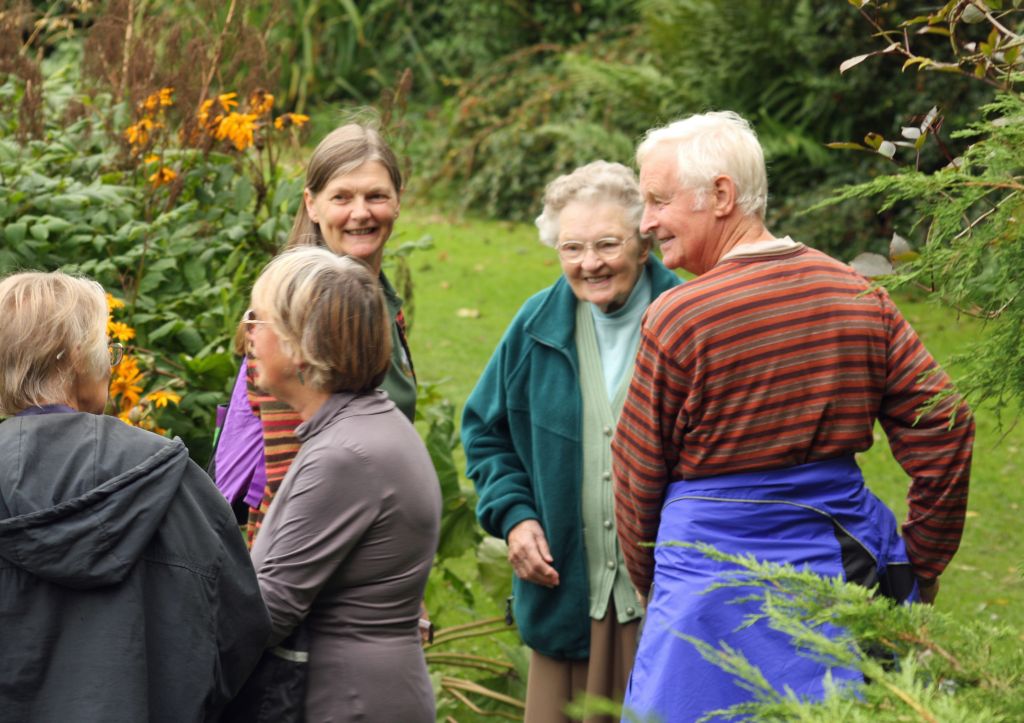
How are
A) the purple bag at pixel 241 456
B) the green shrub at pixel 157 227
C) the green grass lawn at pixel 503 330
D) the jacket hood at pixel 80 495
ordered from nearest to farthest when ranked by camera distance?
the jacket hood at pixel 80 495, the purple bag at pixel 241 456, the green shrub at pixel 157 227, the green grass lawn at pixel 503 330

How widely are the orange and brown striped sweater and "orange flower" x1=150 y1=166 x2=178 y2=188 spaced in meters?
2.26

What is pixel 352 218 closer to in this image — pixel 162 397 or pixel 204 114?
pixel 162 397

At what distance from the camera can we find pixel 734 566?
8.81ft

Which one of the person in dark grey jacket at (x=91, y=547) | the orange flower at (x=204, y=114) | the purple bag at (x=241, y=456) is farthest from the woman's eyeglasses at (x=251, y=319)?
the orange flower at (x=204, y=114)

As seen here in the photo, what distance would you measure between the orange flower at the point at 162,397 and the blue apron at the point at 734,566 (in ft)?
5.44

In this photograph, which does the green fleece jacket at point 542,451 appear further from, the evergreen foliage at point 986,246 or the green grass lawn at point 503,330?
the evergreen foliage at point 986,246

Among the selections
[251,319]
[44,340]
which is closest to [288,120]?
[251,319]

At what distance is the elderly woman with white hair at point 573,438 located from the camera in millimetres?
3420

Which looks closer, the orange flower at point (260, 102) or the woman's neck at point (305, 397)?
the woman's neck at point (305, 397)

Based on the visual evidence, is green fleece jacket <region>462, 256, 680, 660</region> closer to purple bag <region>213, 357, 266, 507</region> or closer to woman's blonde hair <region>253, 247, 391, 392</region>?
purple bag <region>213, 357, 266, 507</region>

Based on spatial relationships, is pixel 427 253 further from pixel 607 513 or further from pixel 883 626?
pixel 883 626

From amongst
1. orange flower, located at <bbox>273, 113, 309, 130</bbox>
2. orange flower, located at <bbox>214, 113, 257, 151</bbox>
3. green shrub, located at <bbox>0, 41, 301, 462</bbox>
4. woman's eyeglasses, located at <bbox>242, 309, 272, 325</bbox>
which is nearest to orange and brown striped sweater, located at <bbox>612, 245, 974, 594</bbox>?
woman's eyeglasses, located at <bbox>242, 309, 272, 325</bbox>

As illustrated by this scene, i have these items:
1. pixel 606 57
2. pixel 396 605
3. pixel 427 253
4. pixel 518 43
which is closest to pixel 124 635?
pixel 396 605

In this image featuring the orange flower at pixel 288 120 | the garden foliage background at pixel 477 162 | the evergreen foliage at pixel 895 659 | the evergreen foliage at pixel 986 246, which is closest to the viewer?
the evergreen foliage at pixel 895 659
